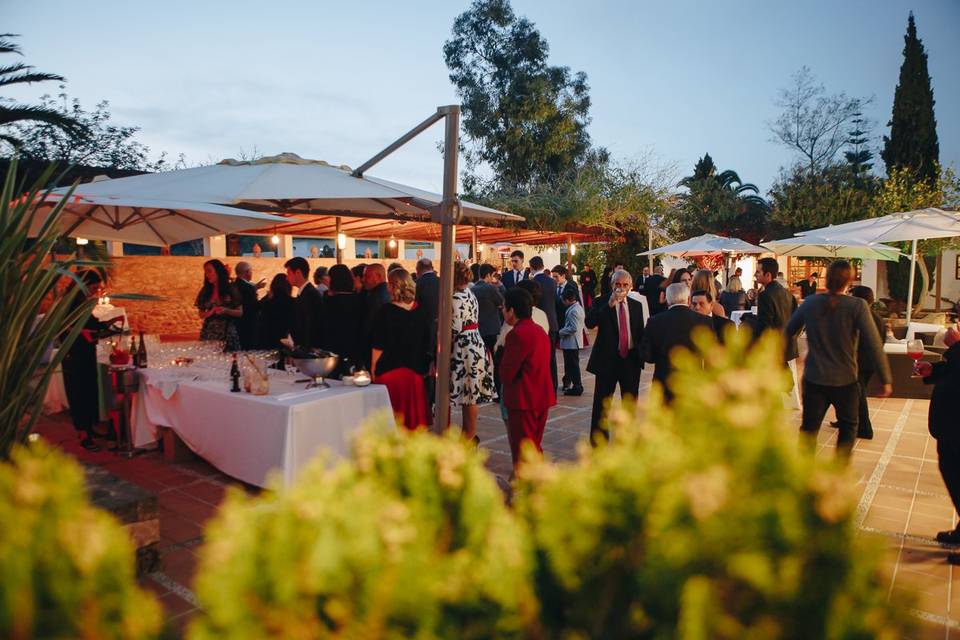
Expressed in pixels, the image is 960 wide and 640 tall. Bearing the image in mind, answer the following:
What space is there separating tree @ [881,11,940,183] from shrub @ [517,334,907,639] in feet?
105

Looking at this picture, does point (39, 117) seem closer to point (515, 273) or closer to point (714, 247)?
point (515, 273)

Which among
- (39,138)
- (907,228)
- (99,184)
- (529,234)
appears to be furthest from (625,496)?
(39,138)

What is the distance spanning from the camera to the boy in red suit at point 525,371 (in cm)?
457

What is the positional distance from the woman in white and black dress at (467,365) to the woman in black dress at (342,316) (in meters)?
0.98

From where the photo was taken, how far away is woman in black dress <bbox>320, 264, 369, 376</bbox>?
5.83 metres

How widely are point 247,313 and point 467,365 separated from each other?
3034mm

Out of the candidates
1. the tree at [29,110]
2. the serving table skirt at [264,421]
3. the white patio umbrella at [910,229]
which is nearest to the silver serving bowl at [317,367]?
the serving table skirt at [264,421]

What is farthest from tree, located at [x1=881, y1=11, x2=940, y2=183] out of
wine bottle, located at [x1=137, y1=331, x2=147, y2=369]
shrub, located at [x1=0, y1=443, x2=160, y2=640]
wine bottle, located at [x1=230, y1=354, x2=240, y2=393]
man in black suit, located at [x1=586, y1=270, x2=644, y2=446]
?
shrub, located at [x1=0, y1=443, x2=160, y2=640]

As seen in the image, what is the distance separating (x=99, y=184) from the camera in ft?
19.9

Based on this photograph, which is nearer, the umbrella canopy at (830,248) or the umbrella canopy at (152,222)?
the umbrella canopy at (152,222)

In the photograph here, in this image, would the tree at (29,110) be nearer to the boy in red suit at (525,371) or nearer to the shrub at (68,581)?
the boy in red suit at (525,371)

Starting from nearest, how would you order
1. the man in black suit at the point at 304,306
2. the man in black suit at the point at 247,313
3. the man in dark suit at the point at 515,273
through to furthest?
the man in black suit at the point at 304,306
the man in black suit at the point at 247,313
the man in dark suit at the point at 515,273

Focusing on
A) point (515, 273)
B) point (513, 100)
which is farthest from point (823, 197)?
point (515, 273)

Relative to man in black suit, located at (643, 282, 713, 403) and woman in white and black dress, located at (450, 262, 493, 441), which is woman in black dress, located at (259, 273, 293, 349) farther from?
man in black suit, located at (643, 282, 713, 403)
